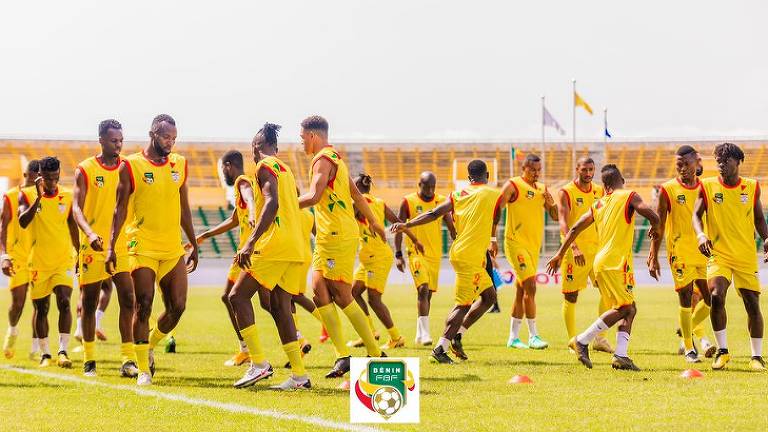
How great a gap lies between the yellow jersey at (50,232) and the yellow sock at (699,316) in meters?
7.39

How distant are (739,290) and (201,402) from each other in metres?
5.80

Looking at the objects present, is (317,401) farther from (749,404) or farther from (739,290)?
(739,290)

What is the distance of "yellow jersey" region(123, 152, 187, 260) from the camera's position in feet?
31.6

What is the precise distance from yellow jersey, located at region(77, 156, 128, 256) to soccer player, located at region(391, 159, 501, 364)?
3.21 metres

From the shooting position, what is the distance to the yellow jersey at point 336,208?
973cm

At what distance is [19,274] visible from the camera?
1287cm

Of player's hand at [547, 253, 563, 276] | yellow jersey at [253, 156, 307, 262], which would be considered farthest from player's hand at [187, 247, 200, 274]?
player's hand at [547, 253, 563, 276]

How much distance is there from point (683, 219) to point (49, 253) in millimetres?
7312

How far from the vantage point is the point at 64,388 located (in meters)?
9.49

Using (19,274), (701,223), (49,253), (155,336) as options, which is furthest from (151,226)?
(701,223)

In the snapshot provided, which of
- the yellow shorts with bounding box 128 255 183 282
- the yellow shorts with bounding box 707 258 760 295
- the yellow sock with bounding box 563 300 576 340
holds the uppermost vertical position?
the yellow shorts with bounding box 128 255 183 282

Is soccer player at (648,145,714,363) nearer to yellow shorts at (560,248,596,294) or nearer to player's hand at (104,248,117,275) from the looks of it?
yellow shorts at (560,248,596,294)

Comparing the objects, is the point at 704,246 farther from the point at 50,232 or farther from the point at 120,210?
the point at 50,232

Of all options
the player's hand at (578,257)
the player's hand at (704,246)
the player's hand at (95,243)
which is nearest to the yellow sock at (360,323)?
the player's hand at (95,243)
